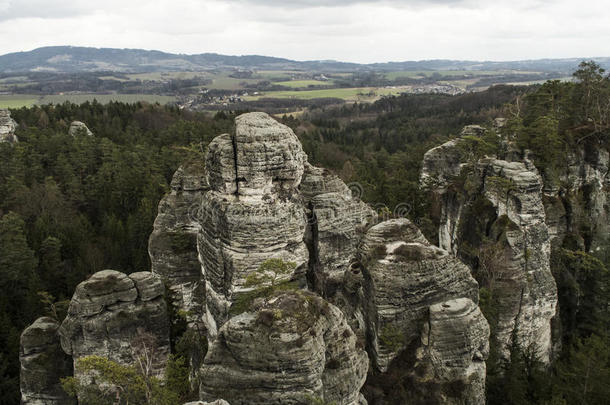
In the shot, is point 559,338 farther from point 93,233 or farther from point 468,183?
point 93,233

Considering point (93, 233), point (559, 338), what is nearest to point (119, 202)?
point (93, 233)

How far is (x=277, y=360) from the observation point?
49.4ft

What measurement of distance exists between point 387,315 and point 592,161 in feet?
98.7

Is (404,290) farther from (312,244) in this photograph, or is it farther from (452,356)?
(312,244)

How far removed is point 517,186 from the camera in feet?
96.9

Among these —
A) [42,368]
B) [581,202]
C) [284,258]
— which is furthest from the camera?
[581,202]

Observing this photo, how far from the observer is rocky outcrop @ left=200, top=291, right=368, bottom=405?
15133mm

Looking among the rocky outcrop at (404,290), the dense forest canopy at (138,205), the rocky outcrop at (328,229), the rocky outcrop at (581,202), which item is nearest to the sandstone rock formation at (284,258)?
the rocky outcrop at (404,290)

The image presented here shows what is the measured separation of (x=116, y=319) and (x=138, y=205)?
124 ft

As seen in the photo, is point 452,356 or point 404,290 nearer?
point 452,356

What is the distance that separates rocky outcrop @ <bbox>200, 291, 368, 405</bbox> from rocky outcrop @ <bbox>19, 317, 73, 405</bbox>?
1676 centimetres

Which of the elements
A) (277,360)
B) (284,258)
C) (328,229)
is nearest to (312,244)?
(328,229)

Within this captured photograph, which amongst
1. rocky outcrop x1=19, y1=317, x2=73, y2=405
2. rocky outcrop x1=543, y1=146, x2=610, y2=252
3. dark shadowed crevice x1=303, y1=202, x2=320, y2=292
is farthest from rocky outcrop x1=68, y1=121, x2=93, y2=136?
rocky outcrop x1=543, y1=146, x2=610, y2=252

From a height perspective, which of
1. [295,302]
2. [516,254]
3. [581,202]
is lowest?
[516,254]
